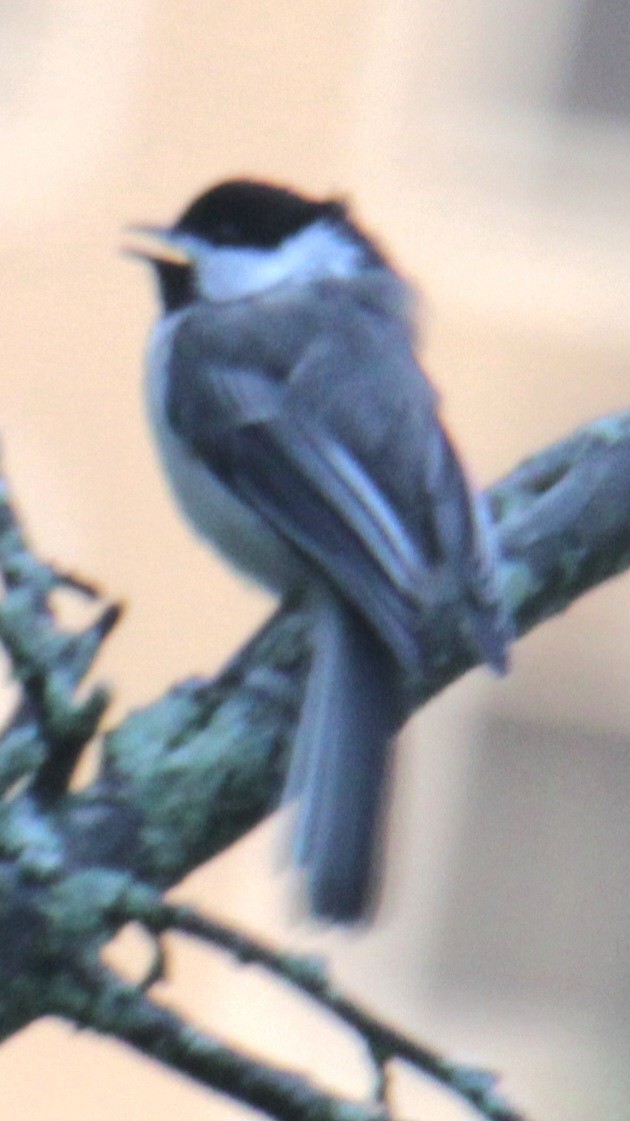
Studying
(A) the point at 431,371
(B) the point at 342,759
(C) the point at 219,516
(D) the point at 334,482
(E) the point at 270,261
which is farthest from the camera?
(A) the point at 431,371

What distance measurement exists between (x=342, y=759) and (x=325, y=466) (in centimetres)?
21

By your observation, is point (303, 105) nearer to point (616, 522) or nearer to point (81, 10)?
point (81, 10)

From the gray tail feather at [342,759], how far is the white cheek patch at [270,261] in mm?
261

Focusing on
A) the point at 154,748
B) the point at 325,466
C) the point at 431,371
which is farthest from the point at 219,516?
the point at 431,371

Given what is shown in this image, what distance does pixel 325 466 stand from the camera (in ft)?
2.67

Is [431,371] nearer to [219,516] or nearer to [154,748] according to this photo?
[219,516]

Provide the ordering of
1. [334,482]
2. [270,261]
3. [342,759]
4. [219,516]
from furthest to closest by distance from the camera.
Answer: [270,261]
[219,516]
[334,482]
[342,759]

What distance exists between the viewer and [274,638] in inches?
31.5

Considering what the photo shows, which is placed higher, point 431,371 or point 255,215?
point 255,215

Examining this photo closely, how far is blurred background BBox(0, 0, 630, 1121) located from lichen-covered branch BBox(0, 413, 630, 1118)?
40.2 inches

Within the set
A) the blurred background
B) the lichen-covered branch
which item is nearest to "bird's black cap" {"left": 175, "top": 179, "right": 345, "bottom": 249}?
the lichen-covered branch

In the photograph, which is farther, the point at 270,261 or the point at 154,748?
the point at 270,261

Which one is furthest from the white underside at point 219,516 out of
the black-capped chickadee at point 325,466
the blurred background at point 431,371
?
the blurred background at point 431,371

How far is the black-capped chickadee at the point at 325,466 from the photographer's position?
0.66m
